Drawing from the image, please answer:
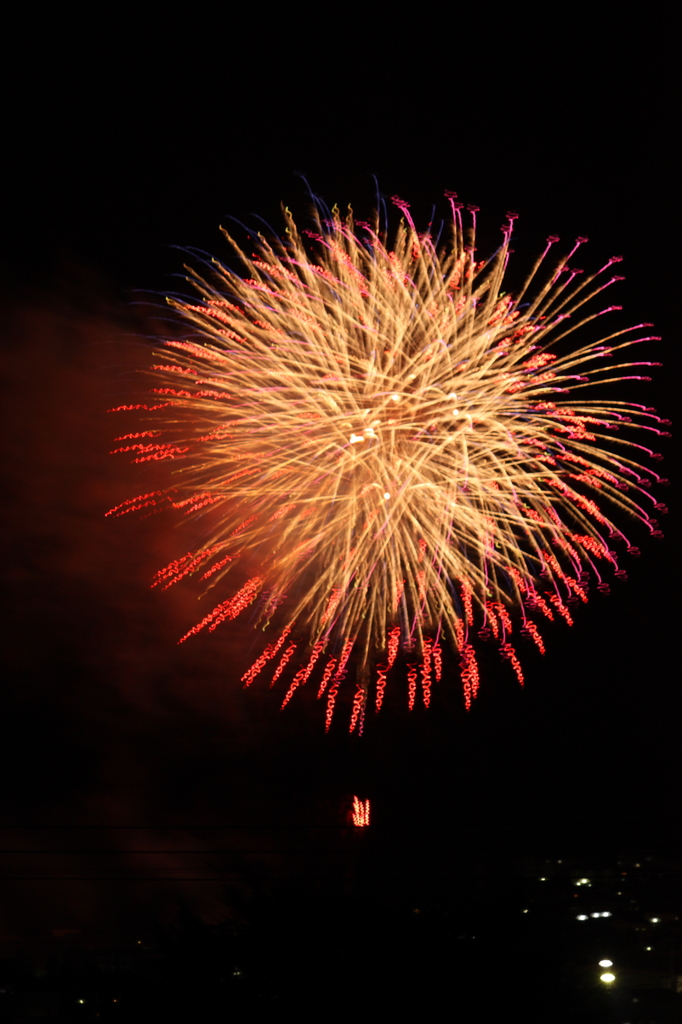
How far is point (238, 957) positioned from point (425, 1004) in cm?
330

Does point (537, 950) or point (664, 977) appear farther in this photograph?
point (664, 977)

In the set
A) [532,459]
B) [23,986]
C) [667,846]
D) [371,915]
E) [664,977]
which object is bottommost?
[664,977]

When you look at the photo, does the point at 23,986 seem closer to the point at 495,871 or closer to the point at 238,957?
the point at 238,957

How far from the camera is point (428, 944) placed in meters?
12.7

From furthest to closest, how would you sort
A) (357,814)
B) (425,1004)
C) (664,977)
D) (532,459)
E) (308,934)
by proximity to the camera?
(664,977) < (357,814) < (308,934) < (425,1004) < (532,459)

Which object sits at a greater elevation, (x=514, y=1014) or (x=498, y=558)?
(x=498, y=558)

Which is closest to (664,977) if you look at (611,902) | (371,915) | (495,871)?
(611,902)

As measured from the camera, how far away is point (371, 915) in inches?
514

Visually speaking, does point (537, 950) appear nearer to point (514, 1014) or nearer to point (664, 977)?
point (514, 1014)

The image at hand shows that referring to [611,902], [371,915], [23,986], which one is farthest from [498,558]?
[23,986]

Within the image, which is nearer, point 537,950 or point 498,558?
point 498,558

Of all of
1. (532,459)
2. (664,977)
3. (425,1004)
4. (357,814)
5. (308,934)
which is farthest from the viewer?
(664,977)

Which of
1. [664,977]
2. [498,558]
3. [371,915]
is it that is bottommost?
[664,977]

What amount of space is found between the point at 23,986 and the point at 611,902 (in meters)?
10.3
